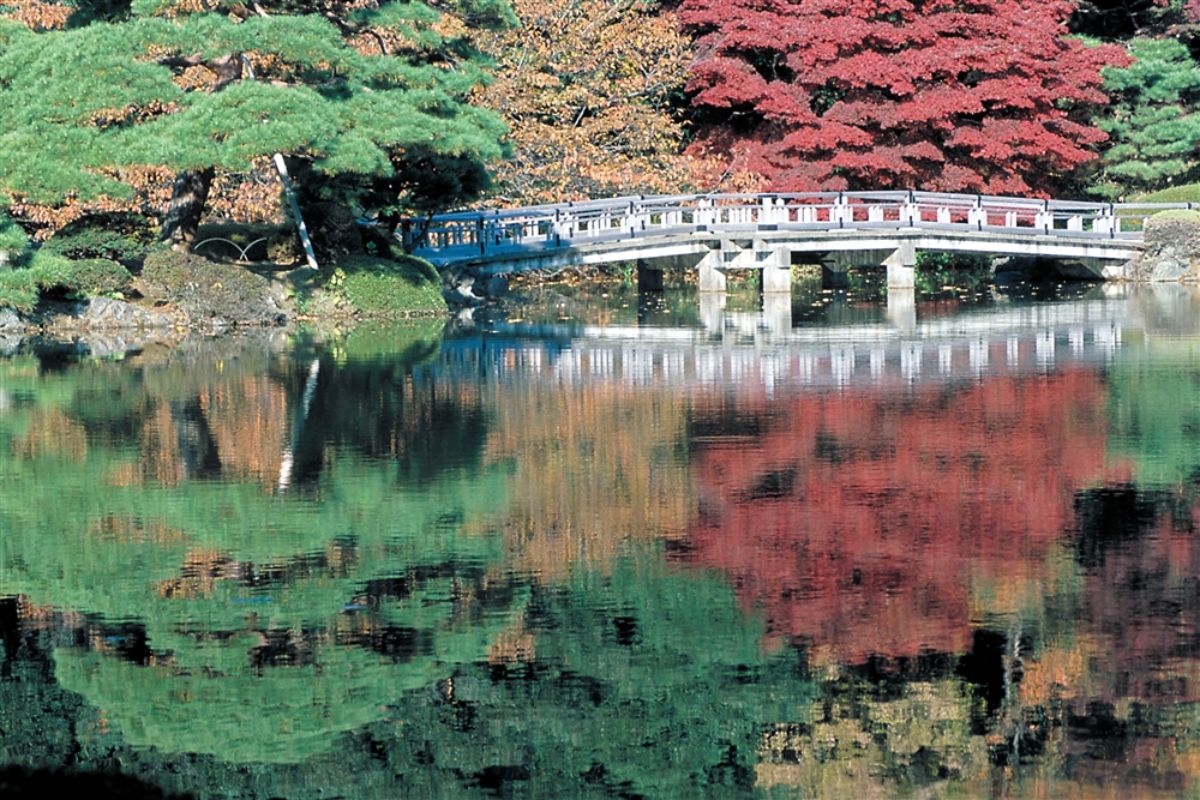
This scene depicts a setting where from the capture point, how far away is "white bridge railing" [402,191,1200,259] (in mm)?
30109

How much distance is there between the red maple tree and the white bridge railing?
1059 mm

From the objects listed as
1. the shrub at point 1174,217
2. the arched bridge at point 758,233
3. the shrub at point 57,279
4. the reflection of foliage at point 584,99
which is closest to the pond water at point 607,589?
the shrub at point 57,279

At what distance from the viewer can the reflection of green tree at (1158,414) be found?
12.4 m

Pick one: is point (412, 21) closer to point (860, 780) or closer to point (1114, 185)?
point (1114, 185)

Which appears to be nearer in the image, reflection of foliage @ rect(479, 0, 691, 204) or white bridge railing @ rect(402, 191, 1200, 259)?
white bridge railing @ rect(402, 191, 1200, 259)

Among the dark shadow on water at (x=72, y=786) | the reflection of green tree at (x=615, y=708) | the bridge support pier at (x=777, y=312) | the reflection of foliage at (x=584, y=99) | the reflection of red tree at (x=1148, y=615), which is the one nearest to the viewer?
the dark shadow on water at (x=72, y=786)

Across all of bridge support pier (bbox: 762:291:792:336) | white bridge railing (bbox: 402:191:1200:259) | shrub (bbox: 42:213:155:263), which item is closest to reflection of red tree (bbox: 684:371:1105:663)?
bridge support pier (bbox: 762:291:792:336)

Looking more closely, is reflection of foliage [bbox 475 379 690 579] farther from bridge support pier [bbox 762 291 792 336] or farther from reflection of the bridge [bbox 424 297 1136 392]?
bridge support pier [bbox 762 291 792 336]

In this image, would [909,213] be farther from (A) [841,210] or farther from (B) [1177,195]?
(B) [1177,195]

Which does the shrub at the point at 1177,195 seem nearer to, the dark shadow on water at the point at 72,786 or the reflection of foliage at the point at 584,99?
the reflection of foliage at the point at 584,99

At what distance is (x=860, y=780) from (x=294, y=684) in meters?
2.50

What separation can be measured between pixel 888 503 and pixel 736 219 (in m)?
21.3

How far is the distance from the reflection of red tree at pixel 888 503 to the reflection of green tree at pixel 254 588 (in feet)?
4.69

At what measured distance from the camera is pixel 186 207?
27.2 m
